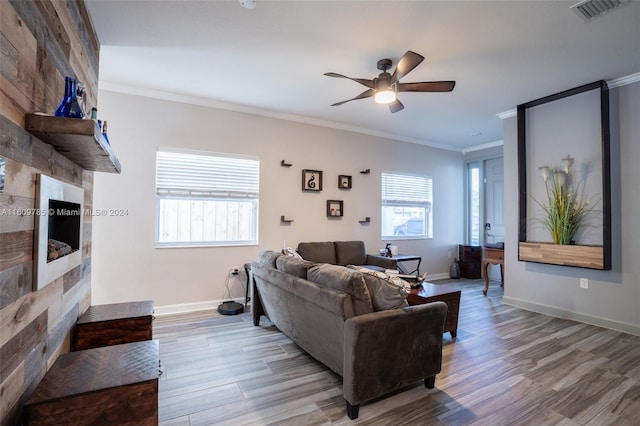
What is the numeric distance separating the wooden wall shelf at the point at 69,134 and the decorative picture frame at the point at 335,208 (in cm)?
364

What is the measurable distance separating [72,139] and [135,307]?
1.39m

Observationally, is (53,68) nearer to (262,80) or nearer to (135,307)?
(135,307)

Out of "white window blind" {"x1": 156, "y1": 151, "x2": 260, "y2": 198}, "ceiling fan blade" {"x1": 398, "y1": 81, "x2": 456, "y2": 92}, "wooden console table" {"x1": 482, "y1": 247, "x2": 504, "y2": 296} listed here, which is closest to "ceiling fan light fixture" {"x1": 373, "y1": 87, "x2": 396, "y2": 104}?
"ceiling fan blade" {"x1": 398, "y1": 81, "x2": 456, "y2": 92}

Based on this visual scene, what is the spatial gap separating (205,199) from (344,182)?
2.26m

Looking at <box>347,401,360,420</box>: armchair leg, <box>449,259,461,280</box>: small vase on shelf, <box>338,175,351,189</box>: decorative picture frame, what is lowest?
<box>347,401,360,420</box>: armchair leg

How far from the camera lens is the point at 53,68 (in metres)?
1.53

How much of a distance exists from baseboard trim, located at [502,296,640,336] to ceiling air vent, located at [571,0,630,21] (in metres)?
3.18

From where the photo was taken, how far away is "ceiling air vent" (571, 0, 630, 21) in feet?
7.34

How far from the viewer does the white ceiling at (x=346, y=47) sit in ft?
7.76

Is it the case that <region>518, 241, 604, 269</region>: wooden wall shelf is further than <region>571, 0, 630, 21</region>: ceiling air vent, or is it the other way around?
<region>518, 241, 604, 269</region>: wooden wall shelf

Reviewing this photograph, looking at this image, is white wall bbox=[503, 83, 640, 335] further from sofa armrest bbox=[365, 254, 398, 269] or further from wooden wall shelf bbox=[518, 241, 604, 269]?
sofa armrest bbox=[365, 254, 398, 269]

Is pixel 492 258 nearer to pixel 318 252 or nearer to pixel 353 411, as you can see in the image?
pixel 318 252

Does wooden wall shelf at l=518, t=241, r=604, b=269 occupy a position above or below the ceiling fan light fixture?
below

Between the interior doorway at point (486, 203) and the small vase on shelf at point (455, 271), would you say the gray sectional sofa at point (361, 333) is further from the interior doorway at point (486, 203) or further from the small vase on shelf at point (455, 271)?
the interior doorway at point (486, 203)
